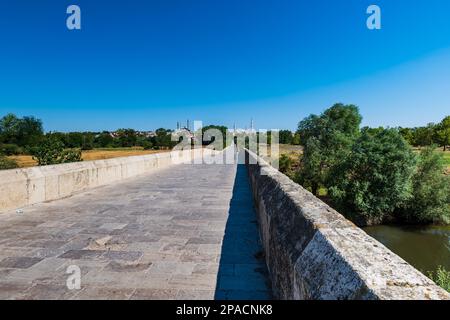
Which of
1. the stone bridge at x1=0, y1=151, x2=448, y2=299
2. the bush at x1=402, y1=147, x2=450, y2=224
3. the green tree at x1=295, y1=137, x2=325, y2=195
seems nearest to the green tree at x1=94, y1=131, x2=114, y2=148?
the green tree at x1=295, y1=137, x2=325, y2=195

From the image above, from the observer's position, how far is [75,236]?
411cm

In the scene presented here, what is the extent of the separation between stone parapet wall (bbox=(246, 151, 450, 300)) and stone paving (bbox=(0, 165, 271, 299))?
0.69 m

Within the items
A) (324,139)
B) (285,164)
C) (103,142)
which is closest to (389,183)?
(324,139)

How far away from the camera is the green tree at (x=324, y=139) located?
3810 cm

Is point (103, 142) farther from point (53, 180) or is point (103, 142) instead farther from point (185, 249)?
point (185, 249)

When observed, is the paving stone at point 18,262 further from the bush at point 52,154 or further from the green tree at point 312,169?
the green tree at point 312,169

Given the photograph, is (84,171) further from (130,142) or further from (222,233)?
(130,142)

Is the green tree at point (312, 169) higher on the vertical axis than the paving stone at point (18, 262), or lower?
lower

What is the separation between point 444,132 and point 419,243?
62.3 meters

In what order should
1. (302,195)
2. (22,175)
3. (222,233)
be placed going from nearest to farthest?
(302,195) < (222,233) < (22,175)

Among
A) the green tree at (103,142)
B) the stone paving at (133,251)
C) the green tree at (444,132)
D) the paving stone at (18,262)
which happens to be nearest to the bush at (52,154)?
the stone paving at (133,251)

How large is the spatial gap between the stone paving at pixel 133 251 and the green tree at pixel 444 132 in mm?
82842
